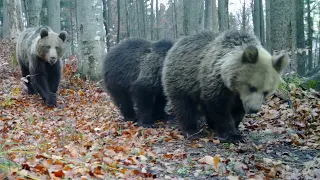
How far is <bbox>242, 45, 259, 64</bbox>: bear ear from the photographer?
19.2ft

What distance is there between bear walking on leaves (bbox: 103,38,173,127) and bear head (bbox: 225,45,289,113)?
231cm

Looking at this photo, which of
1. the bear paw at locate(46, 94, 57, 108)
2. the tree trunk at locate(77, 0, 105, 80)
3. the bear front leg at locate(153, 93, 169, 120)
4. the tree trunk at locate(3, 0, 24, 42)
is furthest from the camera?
the tree trunk at locate(3, 0, 24, 42)

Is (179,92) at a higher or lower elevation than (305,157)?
higher

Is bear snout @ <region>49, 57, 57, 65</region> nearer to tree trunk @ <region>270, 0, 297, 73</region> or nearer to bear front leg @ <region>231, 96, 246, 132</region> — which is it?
tree trunk @ <region>270, 0, 297, 73</region>

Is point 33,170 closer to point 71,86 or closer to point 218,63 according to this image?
point 218,63

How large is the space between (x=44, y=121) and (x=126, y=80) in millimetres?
2095

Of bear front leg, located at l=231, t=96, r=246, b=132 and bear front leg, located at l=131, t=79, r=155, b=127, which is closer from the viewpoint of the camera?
bear front leg, located at l=231, t=96, r=246, b=132

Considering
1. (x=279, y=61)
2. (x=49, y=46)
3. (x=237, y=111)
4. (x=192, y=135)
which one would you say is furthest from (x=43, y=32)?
(x=279, y=61)

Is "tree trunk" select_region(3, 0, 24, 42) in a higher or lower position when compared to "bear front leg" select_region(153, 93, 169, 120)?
higher

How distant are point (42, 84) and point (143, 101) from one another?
165 inches

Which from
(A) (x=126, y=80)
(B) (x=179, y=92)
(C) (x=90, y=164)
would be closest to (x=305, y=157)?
(B) (x=179, y=92)

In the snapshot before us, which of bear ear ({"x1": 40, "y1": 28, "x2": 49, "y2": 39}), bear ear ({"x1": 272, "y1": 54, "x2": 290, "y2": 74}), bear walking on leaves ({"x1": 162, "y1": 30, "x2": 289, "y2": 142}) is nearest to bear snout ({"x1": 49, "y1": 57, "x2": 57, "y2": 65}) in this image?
bear ear ({"x1": 40, "y1": 28, "x2": 49, "y2": 39})

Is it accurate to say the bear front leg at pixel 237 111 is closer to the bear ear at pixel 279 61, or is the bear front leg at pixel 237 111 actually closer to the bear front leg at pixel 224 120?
the bear front leg at pixel 224 120

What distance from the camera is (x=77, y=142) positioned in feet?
21.5
